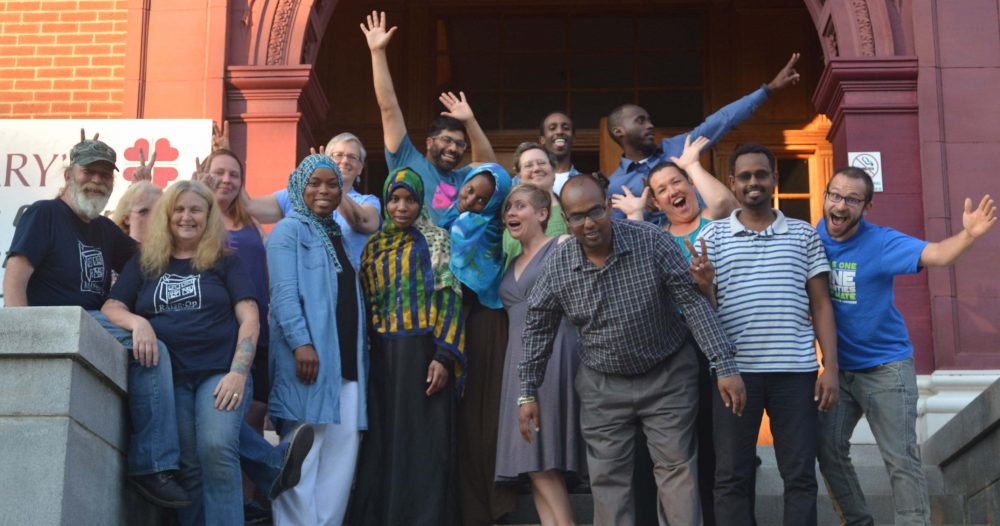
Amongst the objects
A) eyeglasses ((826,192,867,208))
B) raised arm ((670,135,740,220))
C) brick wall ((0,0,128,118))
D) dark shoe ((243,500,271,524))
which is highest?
brick wall ((0,0,128,118))

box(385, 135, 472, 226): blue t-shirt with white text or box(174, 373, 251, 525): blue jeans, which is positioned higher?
box(385, 135, 472, 226): blue t-shirt with white text

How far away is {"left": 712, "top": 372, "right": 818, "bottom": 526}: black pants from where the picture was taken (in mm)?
6328

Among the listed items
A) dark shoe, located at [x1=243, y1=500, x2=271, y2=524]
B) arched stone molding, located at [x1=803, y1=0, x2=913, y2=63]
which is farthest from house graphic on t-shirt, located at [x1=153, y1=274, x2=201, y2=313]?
arched stone molding, located at [x1=803, y1=0, x2=913, y2=63]

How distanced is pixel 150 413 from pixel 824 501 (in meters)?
3.41

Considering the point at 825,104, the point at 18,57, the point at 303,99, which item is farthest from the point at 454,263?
the point at 18,57

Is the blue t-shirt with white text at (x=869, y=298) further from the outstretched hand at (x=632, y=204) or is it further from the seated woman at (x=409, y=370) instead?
the seated woman at (x=409, y=370)

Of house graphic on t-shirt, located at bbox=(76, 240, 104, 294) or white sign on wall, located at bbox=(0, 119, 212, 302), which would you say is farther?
white sign on wall, located at bbox=(0, 119, 212, 302)

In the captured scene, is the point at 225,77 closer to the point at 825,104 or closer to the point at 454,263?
the point at 454,263

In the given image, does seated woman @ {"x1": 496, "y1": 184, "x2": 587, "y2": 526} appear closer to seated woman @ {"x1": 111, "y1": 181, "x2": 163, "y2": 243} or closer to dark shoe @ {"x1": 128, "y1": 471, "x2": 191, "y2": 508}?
dark shoe @ {"x1": 128, "y1": 471, "x2": 191, "y2": 508}

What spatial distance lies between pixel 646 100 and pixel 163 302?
23.4ft

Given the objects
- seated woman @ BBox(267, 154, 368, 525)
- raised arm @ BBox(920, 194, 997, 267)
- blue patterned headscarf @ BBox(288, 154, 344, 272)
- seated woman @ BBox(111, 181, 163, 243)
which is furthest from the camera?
seated woman @ BBox(111, 181, 163, 243)

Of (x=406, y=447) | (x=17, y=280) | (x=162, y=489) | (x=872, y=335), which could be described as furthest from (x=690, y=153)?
(x=17, y=280)

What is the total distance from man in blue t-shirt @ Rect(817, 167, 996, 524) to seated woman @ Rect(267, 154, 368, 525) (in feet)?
7.31

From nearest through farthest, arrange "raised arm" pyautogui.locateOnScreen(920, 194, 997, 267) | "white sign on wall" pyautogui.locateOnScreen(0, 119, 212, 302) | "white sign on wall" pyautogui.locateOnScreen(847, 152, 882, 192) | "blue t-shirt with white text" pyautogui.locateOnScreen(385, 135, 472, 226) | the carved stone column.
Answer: "raised arm" pyautogui.locateOnScreen(920, 194, 997, 267) → "blue t-shirt with white text" pyautogui.locateOnScreen(385, 135, 472, 226) → "white sign on wall" pyautogui.locateOnScreen(0, 119, 212, 302) → "white sign on wall" pyautogui.locateOnScreen(847, 152, 882, 192) → the carved stone column
